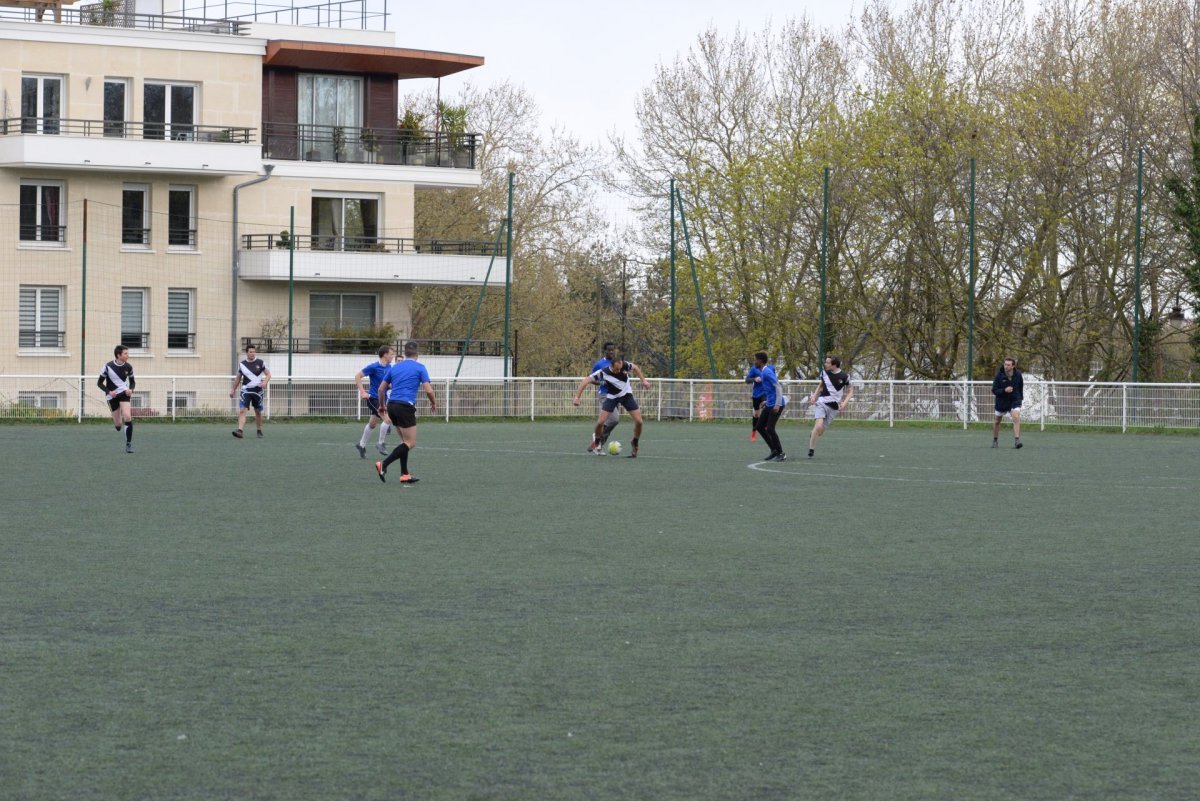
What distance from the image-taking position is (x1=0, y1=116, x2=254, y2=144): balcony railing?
1793 inches

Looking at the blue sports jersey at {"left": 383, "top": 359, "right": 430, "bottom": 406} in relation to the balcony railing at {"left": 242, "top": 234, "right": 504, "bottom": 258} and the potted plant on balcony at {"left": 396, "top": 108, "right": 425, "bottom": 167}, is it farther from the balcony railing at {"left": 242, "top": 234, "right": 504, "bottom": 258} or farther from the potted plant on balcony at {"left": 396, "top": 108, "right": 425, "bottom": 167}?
the potted plant on balcony at {"left": 396, "top": 108, "right": 425, "bottom": 167}

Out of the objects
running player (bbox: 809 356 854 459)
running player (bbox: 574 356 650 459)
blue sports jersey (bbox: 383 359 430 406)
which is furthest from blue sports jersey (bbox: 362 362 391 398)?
running player (bbox: 809 356 854 459)

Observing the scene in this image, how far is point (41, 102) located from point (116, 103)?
6.39 ft

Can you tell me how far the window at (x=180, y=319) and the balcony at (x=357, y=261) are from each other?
172 cm

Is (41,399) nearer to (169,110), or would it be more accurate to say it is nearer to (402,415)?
(169,110)

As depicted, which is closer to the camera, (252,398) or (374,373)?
(374,373)

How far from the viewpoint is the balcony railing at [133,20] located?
4747 centimetres

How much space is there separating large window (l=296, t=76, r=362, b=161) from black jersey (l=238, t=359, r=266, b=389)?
1778 centimetres

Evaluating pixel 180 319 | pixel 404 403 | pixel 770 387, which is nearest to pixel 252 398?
pixel 770 387

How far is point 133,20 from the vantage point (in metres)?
48.0

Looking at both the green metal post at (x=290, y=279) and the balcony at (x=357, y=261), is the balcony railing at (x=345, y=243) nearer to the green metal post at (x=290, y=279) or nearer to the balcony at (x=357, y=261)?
the balcony at (x=357, y=261)

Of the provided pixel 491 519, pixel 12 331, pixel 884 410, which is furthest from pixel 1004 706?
pixel 12 331

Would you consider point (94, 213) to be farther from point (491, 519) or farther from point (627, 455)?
point (491, 519)

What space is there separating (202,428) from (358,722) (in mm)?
31168
